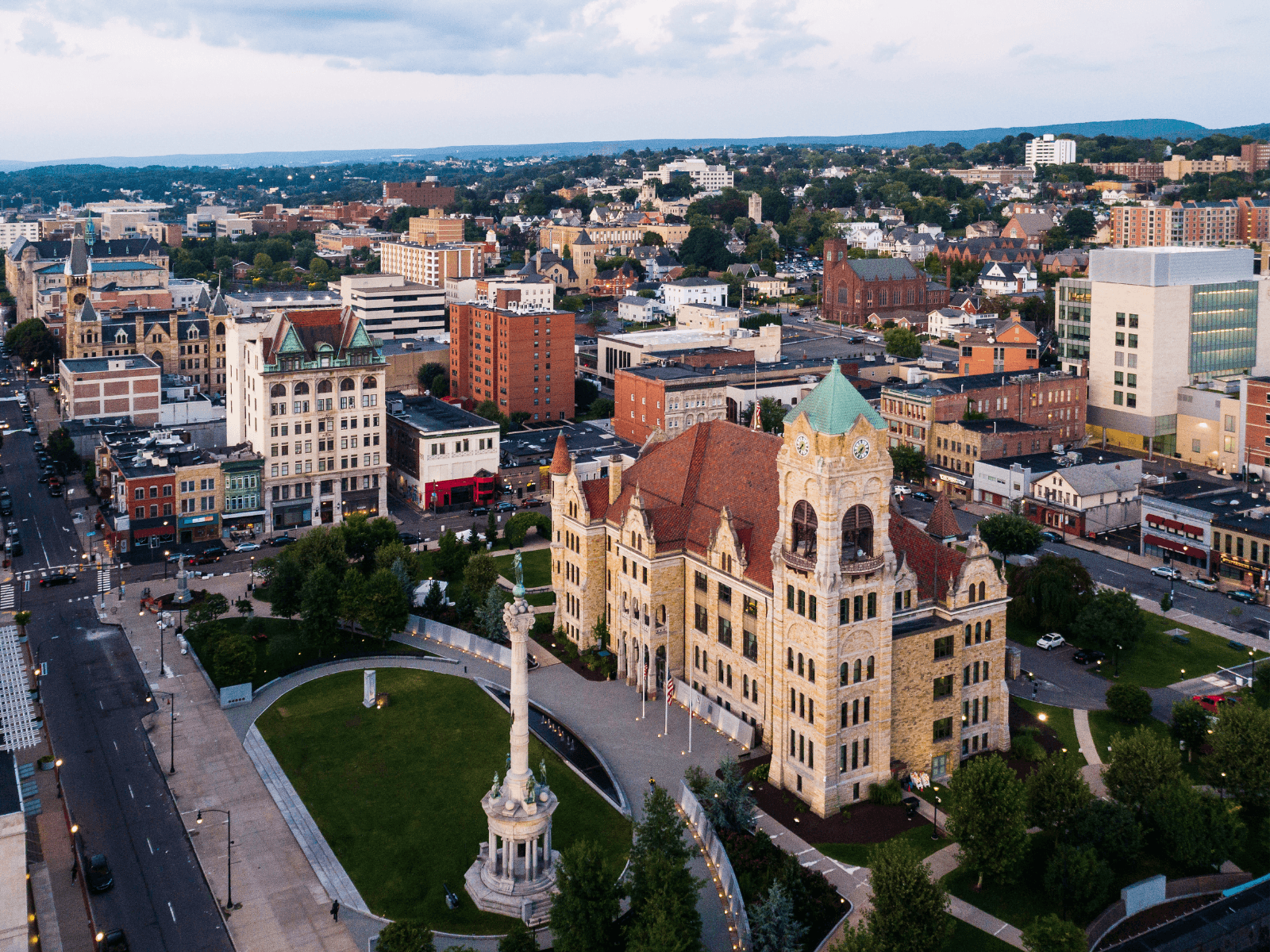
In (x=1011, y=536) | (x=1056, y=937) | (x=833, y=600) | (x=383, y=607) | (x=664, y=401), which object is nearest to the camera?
(x=1056, y=937)

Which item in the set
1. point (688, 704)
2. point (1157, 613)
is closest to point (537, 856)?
point (688, 704)

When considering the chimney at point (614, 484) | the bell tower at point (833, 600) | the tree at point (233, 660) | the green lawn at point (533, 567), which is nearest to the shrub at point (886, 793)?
the bell tower at point (833, 600)

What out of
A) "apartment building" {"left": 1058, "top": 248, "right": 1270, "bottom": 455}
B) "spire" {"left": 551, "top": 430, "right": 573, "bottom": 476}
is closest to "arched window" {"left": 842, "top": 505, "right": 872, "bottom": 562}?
"spire" {"left": 551, "top": 430, "right": 573, "bottom": 476}

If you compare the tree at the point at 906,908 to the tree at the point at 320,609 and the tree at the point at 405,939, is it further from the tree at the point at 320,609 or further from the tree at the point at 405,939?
the tree at the point at 320,609

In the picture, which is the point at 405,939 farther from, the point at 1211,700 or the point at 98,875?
the point at 1211,700

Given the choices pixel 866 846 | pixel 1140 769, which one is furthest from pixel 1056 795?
pixel 866 846

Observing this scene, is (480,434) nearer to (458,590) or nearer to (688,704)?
(458,590)
